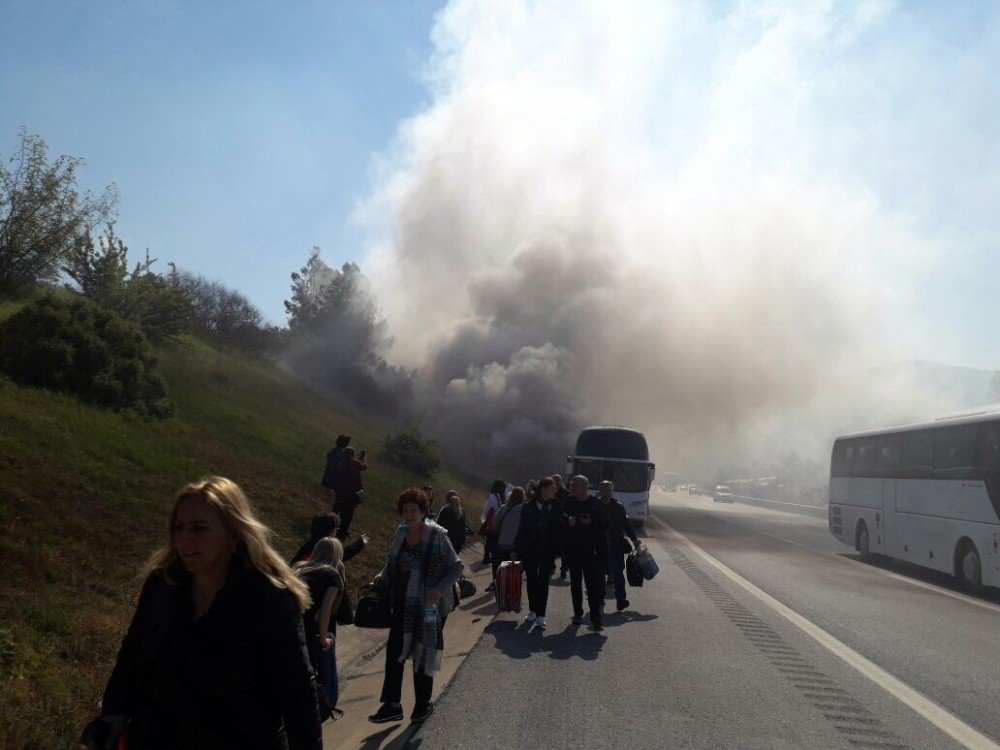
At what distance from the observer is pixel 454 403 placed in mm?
46625

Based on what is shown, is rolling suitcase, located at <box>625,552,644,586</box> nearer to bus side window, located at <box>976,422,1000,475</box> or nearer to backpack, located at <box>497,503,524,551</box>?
backpack, located at <box>497,503,524,551</box>

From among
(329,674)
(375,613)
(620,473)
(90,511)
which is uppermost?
(620,473)

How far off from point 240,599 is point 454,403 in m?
44.2

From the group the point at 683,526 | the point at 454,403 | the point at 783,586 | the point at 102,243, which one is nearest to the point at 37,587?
the point at 783,586

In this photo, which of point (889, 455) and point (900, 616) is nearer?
point (900, 616)

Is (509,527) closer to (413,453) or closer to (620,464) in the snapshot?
(620,464)

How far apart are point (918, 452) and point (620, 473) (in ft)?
33.4

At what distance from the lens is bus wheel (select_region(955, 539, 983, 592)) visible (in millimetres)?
15277

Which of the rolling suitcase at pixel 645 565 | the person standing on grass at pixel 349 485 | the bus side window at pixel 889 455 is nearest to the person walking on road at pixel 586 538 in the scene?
the rolling suitcase at pixel 645 565

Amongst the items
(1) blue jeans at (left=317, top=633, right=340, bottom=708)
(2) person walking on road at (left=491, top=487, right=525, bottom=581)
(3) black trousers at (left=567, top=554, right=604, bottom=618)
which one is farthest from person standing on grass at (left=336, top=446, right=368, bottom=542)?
(1) blue jeans at (left=317, top=633, right=340, bottom=708)

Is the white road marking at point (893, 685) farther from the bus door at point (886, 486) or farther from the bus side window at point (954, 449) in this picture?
the bus door at point (886, 486)

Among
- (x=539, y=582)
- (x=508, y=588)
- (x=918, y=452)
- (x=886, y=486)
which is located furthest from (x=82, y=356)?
(x=886, y=486)

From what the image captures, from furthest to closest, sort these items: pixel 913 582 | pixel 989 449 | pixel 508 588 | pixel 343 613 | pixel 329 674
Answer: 1. pixel 913 582
2. pixel 989 449
3. pixel 508 588
4. pixel 329 674
5. pixel 343 613

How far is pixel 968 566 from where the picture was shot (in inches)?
618
